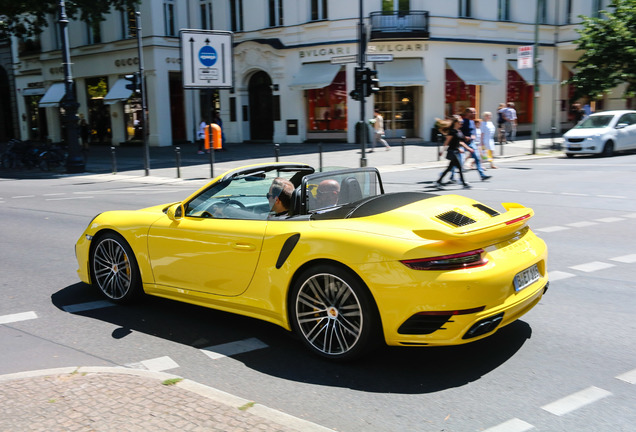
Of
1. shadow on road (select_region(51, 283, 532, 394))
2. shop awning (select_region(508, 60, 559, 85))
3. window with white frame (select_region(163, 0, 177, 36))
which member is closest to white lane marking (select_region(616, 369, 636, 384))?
shadow on road (select_region(51, 283, 532, 394))

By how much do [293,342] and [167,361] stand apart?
989 millimetres

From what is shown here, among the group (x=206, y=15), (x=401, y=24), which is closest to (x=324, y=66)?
(x=401, y=24)

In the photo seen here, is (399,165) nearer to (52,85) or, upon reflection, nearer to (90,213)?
(90,213)

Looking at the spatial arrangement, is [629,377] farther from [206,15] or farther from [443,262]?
[206,15]

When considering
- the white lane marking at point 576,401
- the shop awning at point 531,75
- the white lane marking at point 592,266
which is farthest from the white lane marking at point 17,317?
the shop awning at point 531,75

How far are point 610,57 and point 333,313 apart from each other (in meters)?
26.1

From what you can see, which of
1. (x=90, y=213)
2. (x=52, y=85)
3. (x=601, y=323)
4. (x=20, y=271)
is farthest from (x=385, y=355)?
(x=52, y=85)

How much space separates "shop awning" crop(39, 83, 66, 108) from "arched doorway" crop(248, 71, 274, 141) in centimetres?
1357

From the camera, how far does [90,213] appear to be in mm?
12352

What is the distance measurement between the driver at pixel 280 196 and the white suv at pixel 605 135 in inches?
788

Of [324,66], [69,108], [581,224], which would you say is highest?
[324,66]

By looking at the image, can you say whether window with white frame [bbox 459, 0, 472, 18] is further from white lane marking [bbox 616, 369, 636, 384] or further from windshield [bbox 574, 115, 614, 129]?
white lane marking [bbox 616, 369, 636, 384]

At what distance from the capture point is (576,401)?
3.69 m

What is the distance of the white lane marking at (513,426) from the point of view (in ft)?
11.0
